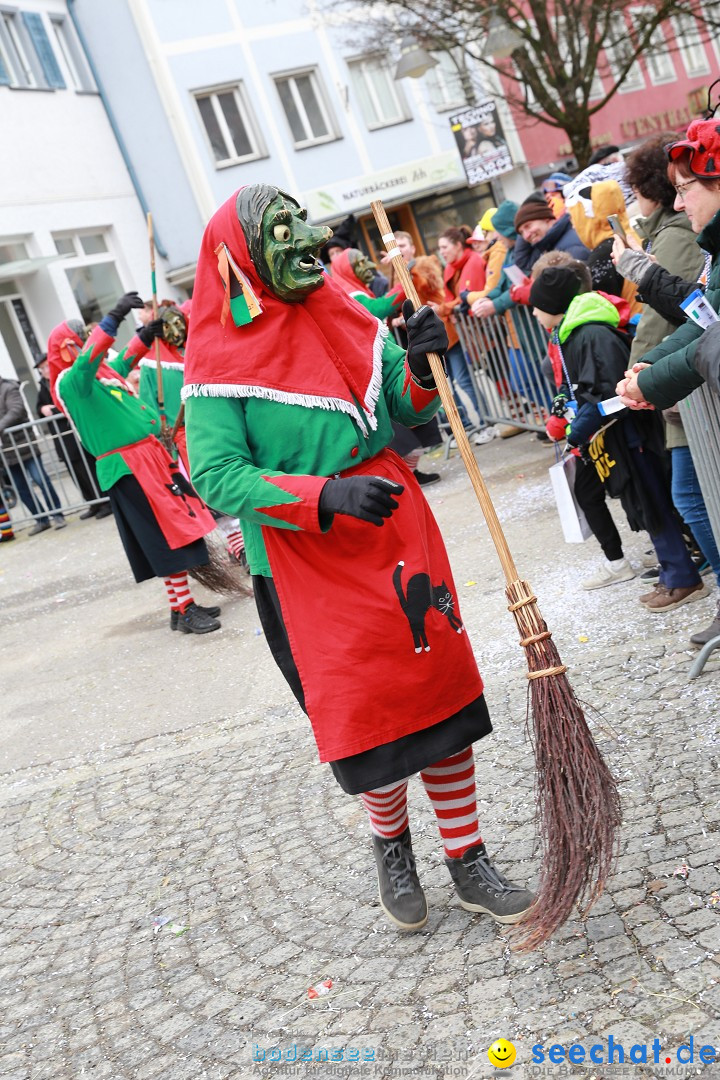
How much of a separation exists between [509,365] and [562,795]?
7.11 m

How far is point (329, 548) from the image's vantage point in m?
3.23

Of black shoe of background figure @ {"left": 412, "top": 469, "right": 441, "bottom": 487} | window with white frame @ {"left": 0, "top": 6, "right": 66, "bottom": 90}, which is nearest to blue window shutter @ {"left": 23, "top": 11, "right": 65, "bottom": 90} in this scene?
window with white frame @ {"left": 0, "top": 6, "right": 66, "bottom": 90}

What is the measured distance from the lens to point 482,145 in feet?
43.6

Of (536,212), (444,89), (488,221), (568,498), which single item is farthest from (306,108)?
(568,498)

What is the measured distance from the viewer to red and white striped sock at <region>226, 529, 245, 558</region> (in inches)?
341

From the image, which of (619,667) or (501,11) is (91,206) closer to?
(501,11)

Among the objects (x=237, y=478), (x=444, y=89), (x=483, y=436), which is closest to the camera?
(x=237, y=478)

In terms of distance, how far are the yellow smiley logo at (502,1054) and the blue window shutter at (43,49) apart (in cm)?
2083

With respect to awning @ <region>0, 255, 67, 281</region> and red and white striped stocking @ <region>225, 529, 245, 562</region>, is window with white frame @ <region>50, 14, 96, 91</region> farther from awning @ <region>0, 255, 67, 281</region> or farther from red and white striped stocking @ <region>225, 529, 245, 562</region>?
red and white striped stocking @ <region>225, 529, 245, 562</region>

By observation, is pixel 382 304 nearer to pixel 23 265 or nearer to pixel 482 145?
pixel 482 145

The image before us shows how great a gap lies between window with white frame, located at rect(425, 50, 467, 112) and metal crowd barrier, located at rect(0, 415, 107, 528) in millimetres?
16335

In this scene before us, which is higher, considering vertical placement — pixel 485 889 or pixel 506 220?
pixel 506 220

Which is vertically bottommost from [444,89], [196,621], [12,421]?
[196,621]

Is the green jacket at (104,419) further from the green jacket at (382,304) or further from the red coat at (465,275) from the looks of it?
the red coat at (465,275)
